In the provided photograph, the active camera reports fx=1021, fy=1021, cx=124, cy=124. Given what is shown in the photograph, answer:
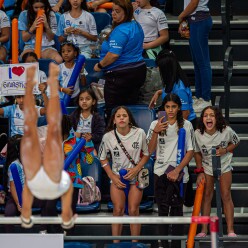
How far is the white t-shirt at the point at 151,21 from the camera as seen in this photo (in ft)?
42.7

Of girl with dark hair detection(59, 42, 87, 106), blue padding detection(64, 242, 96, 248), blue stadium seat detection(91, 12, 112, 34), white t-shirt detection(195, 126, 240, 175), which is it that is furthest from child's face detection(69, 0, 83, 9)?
blue padding detection(64, 242, 96, 248)

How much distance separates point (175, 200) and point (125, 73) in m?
1.83

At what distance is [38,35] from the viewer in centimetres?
1274

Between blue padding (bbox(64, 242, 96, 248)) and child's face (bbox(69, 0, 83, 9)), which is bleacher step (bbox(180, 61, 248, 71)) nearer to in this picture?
child's face (bbox(69, 0, 83, 9))

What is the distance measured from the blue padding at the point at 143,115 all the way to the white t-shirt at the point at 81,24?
61.2 inches

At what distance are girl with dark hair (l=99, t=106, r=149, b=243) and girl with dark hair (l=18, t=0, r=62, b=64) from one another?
202cm

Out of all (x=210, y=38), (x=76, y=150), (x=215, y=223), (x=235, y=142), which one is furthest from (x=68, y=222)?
(x=210, y=38)

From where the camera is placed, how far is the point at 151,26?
42.9 feet

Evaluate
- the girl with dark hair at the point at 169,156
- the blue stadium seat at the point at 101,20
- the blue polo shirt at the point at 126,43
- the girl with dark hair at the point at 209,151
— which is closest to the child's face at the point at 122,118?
the girl with dark hair at the point at 169,156

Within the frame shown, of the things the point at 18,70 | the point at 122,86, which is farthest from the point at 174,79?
the point at 18,70

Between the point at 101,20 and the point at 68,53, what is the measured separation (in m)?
1.37

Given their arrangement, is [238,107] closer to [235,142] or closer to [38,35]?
[235,142]

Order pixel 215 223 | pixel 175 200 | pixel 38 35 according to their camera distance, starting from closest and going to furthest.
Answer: pixel 215 223, pixel 175 200, pixel 38 35

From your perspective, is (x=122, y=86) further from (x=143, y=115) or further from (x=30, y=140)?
(x=30, y=140)
